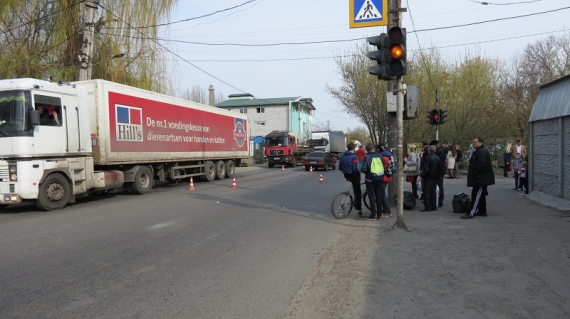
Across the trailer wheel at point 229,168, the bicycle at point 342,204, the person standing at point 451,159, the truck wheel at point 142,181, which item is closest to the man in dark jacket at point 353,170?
the bicycle at point 342,204

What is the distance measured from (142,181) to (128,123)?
228 centimetres

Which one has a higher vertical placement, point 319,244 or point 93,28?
point 93,28

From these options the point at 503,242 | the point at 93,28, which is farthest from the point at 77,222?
the point at 93,28

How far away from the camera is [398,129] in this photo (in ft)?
26.1

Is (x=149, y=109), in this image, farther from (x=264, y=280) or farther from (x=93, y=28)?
(x=264, y=280)

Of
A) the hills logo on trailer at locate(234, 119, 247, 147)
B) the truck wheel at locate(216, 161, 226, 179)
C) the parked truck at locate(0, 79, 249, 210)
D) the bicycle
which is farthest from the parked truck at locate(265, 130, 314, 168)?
the bicycle

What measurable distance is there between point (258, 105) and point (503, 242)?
179 ft

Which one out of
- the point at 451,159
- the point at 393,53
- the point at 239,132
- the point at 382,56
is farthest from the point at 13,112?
the point at 451,159

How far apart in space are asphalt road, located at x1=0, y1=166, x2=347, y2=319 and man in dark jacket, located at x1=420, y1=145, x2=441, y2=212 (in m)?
2.46

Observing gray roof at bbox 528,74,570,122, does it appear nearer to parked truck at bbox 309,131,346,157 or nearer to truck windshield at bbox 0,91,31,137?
truck windshield at bbox 0,91,31,137

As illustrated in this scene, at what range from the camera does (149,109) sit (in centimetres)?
1541

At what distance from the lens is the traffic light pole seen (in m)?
7.91

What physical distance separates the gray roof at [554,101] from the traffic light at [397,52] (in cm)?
483

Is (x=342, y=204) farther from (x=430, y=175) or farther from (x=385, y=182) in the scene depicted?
(x=430, y=175)
